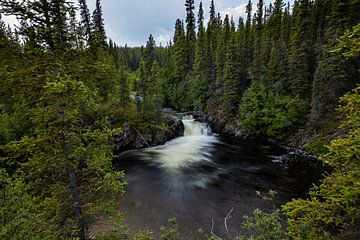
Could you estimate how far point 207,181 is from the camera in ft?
55.7

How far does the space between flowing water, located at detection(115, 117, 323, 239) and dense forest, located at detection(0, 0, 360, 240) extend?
1.73 metres

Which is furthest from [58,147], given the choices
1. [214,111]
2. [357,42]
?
[214,111]

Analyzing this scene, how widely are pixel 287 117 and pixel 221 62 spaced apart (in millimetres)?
17223

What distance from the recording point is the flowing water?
40.3 feet

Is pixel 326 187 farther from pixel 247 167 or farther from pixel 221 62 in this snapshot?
pixel 221 62

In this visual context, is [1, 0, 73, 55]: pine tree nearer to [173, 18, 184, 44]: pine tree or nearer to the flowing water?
the flowing water

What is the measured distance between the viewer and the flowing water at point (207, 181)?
12.3m

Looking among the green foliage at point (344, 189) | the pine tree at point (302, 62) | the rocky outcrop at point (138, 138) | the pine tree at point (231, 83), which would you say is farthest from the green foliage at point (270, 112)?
the green foliage at point (344, 189)

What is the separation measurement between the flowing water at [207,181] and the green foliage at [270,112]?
2.24 metres

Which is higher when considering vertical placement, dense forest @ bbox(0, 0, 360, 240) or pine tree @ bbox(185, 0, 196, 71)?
pine tree @ bbox(185, 0, 196, 71)

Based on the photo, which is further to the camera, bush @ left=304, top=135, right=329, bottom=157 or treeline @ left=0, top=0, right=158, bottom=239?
bush @ left=304, top=135, right=329, bottom=157

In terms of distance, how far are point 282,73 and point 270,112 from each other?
19.7 ft

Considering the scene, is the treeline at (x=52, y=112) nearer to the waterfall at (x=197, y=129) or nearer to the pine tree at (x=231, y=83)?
the waterfall at (x=197, y=129)

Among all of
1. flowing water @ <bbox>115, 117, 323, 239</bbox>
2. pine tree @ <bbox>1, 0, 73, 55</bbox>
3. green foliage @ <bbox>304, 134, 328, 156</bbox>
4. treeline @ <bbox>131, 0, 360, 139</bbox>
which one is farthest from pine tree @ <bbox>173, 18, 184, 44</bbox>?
pine tree @ <bbox>1, 0, 73, 55</bbox>
